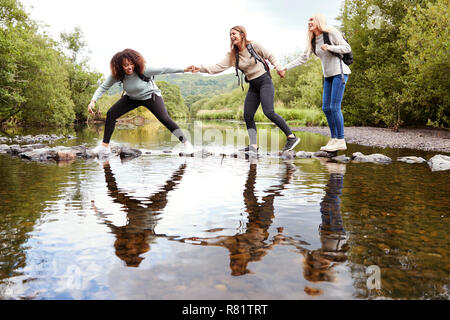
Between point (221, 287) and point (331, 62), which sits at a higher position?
point (331, 62)

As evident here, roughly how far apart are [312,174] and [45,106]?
27.0 metres

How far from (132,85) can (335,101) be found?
4079 mm

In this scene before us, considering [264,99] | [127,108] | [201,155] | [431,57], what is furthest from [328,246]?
[431,57]

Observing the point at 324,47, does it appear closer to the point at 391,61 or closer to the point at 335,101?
the point at 335,101

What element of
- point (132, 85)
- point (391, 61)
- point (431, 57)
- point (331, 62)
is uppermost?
point (391, 61)

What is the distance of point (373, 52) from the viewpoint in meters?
22.0

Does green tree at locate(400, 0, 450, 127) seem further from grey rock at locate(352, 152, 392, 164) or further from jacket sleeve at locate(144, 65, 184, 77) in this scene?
jacket sleeve at locate(144, 65, 184, 77)

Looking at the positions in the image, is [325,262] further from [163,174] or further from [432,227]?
[163,174]

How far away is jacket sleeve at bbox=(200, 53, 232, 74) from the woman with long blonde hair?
1.19 m

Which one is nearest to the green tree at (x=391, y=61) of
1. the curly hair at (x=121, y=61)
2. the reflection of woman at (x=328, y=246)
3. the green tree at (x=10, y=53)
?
the curly hair at (x=121, y=61)

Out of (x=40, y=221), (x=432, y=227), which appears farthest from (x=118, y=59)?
(x=432, y=227)

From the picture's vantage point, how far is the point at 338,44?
732 cm

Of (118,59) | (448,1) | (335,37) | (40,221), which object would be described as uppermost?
(448,1)

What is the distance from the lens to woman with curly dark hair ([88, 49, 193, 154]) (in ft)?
23.8
